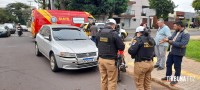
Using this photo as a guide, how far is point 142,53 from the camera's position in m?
4.40

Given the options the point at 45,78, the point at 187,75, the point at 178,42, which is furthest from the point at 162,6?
the point at 45,78

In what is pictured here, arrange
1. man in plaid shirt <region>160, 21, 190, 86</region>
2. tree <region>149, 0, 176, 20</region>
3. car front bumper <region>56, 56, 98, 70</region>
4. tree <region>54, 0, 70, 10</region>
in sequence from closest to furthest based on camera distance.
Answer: man in plaid shirt <region>160, 21, 190, 86</region>, car front bumper <region>56, 56, 98, 70</region>, tree <region>54, 0, 70, 10</region>, tree <region>149, 0, 176, 20</region>

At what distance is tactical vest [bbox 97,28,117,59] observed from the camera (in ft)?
14.7

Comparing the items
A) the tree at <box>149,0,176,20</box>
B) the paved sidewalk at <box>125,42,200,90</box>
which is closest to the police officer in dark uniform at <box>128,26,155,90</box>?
A: the paved sidewalk at <box>125,42,200,90</box>

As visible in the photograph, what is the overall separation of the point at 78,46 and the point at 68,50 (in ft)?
1.64

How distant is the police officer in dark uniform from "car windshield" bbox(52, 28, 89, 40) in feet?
12.9

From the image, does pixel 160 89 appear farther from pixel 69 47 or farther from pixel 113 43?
pixel 69 47

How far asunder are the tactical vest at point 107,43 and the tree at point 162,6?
38.5m

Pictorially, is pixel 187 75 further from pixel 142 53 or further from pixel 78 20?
pixel 78 20

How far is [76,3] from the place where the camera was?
89.1ft

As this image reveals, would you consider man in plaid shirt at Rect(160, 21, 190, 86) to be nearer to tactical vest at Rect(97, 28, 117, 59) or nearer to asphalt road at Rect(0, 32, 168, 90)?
asphalt road at Rect(0, 32, 168, 90)

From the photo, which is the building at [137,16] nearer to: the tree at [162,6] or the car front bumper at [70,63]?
the tree at [162,6]

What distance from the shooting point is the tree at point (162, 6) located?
40750 millimetres

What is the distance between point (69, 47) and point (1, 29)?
56.2 ft
